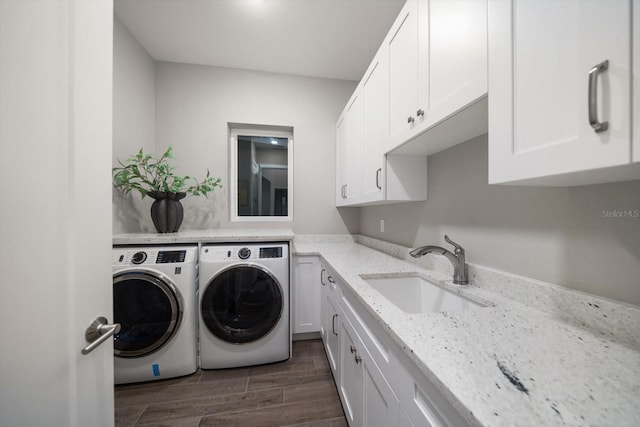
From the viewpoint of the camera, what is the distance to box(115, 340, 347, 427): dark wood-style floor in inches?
53.3

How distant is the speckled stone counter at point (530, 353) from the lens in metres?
0.40

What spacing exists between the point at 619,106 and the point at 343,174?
1.95 m

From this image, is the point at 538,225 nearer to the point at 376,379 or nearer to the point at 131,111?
the point at 376,379

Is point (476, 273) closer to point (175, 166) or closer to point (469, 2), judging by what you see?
point (469, 2)

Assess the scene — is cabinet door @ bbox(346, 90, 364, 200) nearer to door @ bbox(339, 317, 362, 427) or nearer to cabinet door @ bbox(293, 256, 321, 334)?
cabinet door @ bbox(293, 256, 321, 334)

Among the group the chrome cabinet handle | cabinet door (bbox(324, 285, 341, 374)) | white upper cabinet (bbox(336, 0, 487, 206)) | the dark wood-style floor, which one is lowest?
the dark wood-style floor

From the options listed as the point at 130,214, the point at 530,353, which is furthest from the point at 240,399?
the point at 130,214

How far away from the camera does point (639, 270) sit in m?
0.61

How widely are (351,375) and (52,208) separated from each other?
1.32 metres

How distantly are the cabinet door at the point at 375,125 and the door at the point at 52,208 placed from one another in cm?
126

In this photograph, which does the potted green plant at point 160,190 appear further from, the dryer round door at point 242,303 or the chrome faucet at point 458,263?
the chrome faucet at point 458,263

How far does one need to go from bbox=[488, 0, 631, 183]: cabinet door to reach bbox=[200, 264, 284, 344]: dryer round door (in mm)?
1627

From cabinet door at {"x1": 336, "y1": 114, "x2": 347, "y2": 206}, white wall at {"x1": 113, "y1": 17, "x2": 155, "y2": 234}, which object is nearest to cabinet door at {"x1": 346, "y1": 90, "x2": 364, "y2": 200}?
cabinet door at {"x1": 336, "y1": 114, "x2": 347, "y2": 206}

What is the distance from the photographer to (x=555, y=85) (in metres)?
0.52
